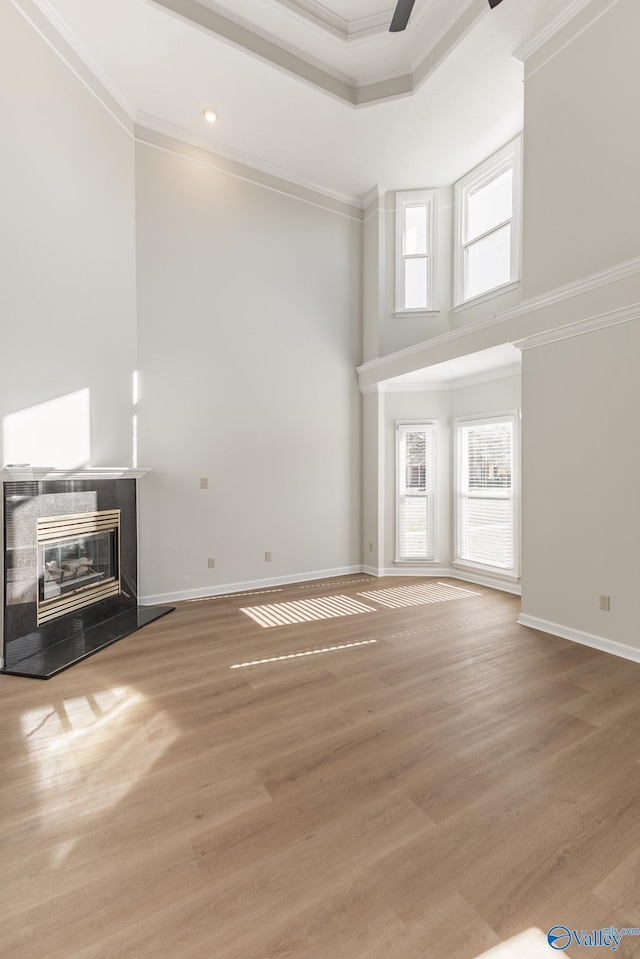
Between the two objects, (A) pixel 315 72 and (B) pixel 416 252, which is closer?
(A) pixel 315 72

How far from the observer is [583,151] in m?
3.45

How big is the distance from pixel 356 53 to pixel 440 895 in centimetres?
602

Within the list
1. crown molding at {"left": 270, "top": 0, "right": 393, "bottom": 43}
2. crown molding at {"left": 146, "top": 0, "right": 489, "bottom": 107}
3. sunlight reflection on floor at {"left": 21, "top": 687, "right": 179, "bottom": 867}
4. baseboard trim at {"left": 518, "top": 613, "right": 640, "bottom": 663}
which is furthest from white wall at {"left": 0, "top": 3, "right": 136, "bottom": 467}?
baseboard trim at {"left": 518, "top": 613, "right": 640, "bottom": 663}

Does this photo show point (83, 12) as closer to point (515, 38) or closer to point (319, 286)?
point (319, 286)

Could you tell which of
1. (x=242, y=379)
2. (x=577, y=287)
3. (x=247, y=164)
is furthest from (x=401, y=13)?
(x=242, y=379)

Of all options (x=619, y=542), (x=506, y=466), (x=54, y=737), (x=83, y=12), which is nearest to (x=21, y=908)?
(x=54, y=737)

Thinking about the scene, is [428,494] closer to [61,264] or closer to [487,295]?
[487,295]

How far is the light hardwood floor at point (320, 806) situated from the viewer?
130 centimetres

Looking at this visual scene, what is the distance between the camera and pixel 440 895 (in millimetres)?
1391

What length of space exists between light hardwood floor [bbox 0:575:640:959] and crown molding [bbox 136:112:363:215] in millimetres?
5016

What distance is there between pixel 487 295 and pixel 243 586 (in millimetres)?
4317

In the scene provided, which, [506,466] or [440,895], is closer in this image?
[440,895]

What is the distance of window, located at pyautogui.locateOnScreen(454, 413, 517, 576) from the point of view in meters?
4.99

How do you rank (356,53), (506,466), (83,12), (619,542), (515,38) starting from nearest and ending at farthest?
(619,542) < (83,12) < (515,38) < (356,53) < (506,466)
